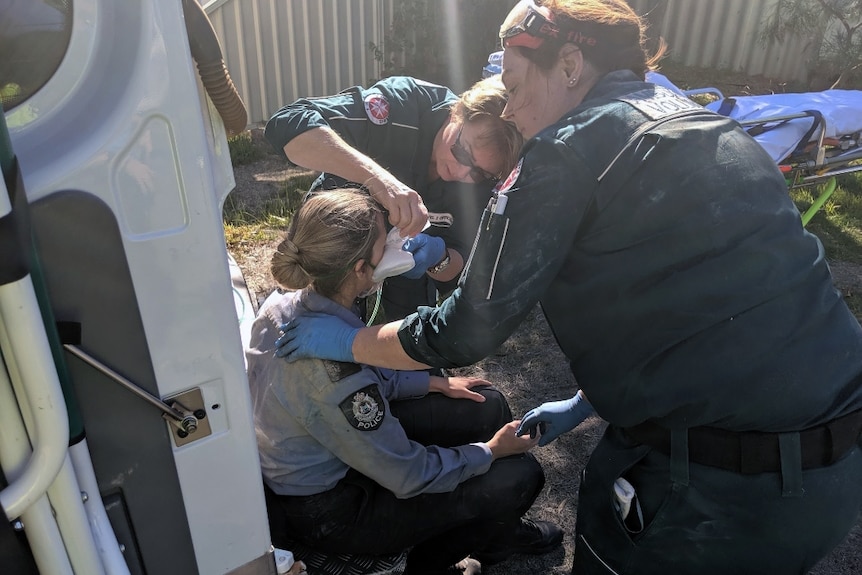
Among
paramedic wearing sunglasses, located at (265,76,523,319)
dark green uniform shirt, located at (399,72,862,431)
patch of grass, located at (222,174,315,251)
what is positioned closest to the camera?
dark green uniform shirt, located at (399,72,862,431)

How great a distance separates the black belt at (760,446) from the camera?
1484mm

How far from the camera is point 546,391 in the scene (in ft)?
11.6

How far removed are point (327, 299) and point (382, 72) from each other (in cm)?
639

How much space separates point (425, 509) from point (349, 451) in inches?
14.2

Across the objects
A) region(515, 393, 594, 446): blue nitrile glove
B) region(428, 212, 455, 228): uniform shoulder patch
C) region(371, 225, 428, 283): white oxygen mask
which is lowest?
region(515, 393, 594, 446): blue nitrile glove

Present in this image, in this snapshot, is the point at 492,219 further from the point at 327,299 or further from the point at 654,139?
the point at 327,299

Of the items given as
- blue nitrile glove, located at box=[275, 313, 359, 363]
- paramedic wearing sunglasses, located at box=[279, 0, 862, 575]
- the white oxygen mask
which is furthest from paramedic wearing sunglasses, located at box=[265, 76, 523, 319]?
paramedic wearing sunglasses, located at box=[279, 0, 862, 575]

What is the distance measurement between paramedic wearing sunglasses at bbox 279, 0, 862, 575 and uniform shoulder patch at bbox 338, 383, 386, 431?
223 mm

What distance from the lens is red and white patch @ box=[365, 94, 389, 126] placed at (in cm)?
260

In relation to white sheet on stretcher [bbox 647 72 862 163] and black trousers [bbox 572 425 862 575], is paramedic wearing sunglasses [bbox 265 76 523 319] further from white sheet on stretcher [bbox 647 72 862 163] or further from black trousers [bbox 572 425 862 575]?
white sheet on stretcher [bbox 647 72 862 163]

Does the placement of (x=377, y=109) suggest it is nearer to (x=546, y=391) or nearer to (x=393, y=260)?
(x=393, y=260)

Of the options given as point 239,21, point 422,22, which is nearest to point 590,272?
point 239,21

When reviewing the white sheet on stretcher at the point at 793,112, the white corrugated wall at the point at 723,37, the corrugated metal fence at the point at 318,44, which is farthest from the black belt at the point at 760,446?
the white corrugated wall at the point at 723,37

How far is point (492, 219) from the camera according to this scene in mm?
1425
